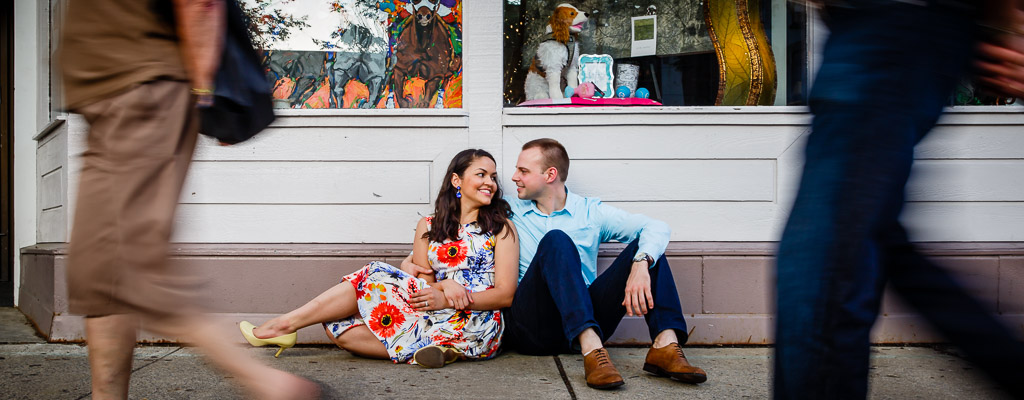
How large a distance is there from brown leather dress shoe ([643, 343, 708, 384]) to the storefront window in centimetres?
183

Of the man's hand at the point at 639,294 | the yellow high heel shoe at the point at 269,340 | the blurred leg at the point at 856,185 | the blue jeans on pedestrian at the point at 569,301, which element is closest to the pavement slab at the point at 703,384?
the blue jeans on pedestrian at the point at 569,301

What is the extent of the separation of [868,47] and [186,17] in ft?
4.52

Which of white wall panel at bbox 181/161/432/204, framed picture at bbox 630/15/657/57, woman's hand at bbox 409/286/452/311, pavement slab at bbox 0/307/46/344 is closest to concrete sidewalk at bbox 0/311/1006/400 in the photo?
pavement slab at bbox 0/307/46/344

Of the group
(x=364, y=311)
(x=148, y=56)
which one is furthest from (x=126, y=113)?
(x=364, y=311)

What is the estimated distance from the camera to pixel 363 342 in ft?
10.9

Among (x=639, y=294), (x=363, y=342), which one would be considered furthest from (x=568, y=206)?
(x=363, y=342)

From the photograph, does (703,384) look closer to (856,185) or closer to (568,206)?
(568,206)

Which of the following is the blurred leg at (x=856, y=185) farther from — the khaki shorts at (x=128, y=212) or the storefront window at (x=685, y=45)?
the storefront window at (x=685, y=45)

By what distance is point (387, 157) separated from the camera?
4.00 metres

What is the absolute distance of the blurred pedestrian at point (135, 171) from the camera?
1.59m

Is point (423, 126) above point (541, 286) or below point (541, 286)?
above

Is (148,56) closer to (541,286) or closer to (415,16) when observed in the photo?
(541,286)

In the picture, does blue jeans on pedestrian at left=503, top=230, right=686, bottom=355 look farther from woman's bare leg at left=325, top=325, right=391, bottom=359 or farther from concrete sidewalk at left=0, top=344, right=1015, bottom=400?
woman's bare leg at left=325, top=325, right=391, bottom=359

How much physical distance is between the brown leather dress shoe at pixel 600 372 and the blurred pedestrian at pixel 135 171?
1.37 meters
